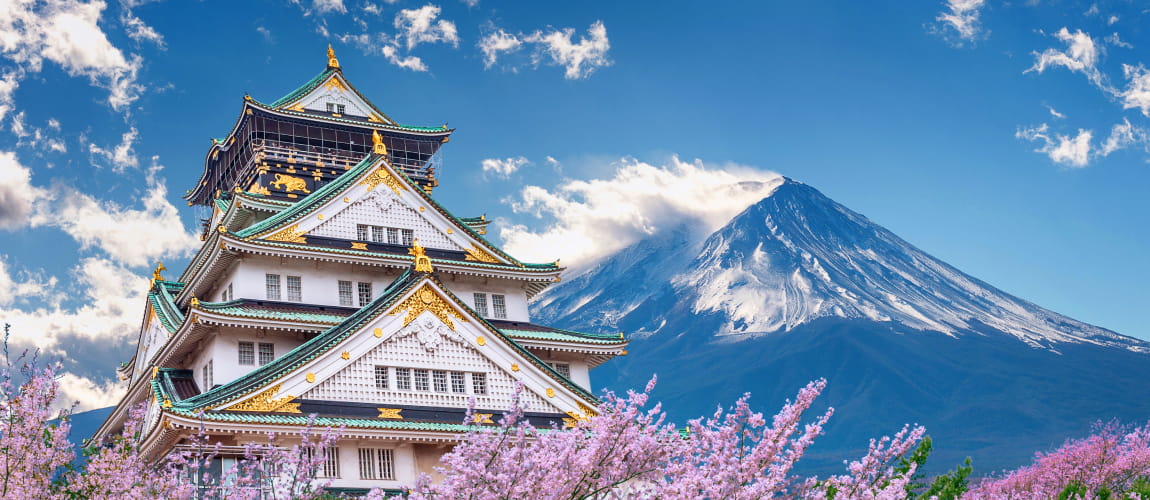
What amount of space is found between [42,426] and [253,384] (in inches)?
451

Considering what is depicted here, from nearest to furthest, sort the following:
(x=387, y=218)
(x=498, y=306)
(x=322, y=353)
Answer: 1. (x=322, y=353)
2. (x=387, y=218)
3. (x=498, y=306)

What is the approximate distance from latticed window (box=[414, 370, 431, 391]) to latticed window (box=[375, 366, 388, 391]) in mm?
789

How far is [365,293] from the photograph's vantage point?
3541 cm

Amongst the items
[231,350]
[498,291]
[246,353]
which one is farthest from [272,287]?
[498,291]

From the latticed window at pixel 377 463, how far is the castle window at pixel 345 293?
7.80 metres

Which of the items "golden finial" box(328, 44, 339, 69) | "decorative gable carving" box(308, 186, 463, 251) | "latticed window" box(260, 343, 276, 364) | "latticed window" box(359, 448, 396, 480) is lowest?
"latticed window" box(359, 448, 396, 480)

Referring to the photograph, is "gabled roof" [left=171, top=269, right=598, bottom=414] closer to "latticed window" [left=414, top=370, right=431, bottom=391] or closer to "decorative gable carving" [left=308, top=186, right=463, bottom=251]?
"latticed window" [left=414, top=370, right=431, bottom=391]

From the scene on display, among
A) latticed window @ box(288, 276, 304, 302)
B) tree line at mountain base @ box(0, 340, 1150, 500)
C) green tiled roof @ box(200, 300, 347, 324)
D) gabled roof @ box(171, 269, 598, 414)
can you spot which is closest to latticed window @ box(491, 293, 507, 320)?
green tiled roof @ box(200, 300, 347, 324)

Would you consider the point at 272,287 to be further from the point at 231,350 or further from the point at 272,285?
the point at 231,350

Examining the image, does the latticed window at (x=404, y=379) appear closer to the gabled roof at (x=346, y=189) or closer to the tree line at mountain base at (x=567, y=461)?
the gabled roof at (x=346, y=189)

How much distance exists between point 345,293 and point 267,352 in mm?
3715

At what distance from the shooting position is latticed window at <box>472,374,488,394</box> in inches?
1161

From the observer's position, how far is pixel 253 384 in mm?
26672

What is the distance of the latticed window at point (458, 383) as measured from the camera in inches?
1157
